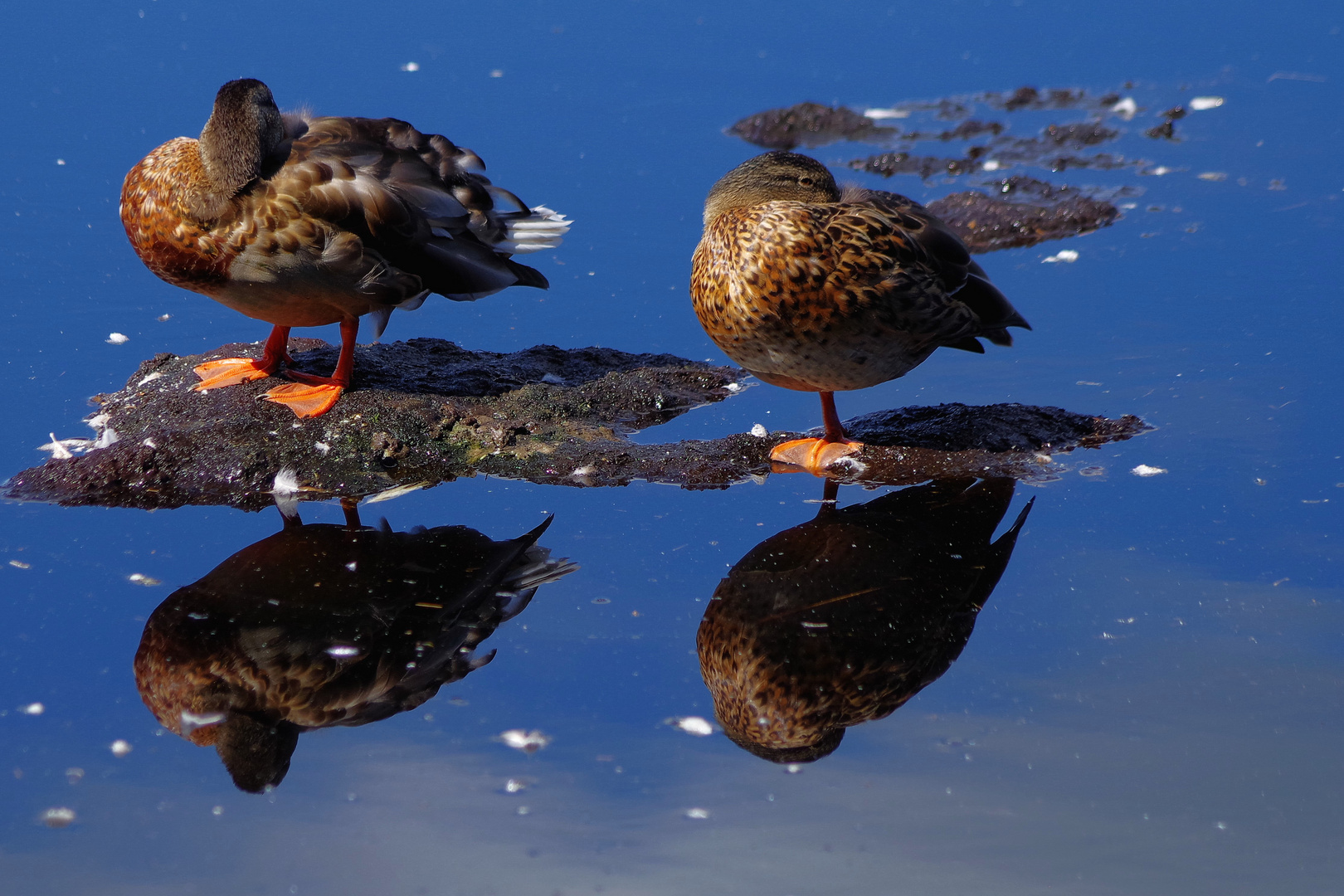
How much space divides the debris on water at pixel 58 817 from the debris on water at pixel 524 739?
0.99 metres

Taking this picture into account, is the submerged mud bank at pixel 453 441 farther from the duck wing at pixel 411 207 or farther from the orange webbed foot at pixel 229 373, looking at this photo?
the duck wing at pixel 411 207

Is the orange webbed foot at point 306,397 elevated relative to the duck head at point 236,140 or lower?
lower

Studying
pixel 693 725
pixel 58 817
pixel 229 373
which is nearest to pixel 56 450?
pixel 229 373

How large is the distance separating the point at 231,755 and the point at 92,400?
2.40 m

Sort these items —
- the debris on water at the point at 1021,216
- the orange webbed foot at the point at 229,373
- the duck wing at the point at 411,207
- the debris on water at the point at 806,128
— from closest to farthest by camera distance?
the duck wing at the point at 411,207 < the orange webbed foot at the point at 229,373 < the debris on water at the point at 1021,216 < the debris on water at the point at 806,128

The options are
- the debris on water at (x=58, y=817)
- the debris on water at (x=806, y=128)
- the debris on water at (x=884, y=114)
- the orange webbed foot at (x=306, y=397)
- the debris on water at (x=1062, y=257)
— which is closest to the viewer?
the debris on water at (x=58, y=817)

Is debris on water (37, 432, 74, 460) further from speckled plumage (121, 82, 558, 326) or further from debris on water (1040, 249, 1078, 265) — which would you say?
debris on water (1040, 249, 1078, 265)

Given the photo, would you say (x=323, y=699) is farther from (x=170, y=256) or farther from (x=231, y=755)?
(x=170, y=256)

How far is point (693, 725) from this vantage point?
131 inches

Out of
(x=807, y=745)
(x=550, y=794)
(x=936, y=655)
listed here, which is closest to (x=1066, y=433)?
(x=936, y=655)

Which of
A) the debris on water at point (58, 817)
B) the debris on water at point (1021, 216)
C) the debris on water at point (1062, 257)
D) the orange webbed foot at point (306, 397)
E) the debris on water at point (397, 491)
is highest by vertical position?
the debris on water at point (1021, 216)

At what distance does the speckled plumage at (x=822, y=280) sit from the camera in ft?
13.7

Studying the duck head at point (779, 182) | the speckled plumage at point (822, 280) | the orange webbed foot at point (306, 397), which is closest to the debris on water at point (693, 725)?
the speckled plumage at point (822, 280)

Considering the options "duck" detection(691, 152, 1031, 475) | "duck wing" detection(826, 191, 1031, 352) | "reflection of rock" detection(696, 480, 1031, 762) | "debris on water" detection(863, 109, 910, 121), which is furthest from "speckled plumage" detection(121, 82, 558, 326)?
"debris on water" detection(863, 109, 910, 121)
